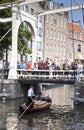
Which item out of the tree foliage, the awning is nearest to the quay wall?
the tree foliage

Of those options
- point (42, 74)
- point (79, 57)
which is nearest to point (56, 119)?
point (42, 74)

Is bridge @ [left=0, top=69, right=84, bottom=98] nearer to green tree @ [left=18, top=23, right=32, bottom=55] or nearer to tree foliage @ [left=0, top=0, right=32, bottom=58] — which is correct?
tree foliage @ [left=0, top=0, right=32, bottom=58]

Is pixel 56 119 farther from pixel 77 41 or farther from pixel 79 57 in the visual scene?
pixel 77 41

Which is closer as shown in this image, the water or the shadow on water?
the water

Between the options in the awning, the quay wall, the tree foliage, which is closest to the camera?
the quay wall

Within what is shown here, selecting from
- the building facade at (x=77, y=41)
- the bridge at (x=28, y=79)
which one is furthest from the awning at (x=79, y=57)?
the bridge at (x=28, y=79)

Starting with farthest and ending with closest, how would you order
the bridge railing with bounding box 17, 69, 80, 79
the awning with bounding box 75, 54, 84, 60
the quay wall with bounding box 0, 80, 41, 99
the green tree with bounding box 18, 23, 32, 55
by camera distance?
the awning with bounding box 75, 54, 84, 60, the green tree with bounding box 18, 23, 32, 55, the bridge railing with bounding box 17, 69, 80, 79, the quay wall with bounding box 0, 80, 41, 99

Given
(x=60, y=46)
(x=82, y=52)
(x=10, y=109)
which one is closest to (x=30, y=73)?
(x=10, y=109)

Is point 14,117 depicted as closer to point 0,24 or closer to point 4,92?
point 4,92

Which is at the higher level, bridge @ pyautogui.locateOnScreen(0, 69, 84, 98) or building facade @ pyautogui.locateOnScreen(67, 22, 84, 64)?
building facade @ pyautogui.locateOnScreen(67, 22, 84, 64)

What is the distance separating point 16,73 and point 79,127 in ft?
37.5

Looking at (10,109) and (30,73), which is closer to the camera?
(10,109)

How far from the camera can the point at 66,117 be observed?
1906 cm

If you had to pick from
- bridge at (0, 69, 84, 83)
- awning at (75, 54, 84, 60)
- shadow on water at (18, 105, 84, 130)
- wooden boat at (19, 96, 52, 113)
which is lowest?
shadow on water at (18, 105, 84, 130)
